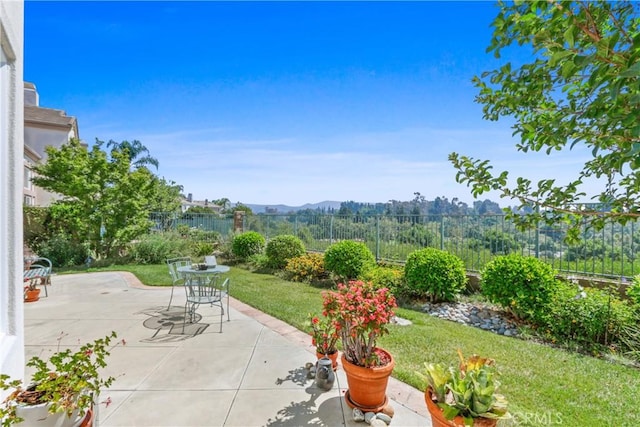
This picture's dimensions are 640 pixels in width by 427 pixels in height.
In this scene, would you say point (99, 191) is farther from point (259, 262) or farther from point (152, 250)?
point (259, 262)

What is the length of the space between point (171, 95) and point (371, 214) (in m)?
9.21

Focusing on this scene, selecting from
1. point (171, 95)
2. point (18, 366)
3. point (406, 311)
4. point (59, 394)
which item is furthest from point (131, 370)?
point (171, 95)

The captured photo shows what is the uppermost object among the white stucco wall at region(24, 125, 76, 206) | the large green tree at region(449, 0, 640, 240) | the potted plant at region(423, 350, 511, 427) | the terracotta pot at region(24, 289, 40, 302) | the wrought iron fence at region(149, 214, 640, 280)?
the white stucco wall at region(24, 125, 76, 206)

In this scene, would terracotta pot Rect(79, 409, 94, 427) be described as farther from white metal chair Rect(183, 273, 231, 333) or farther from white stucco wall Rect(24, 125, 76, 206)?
white stucco wall Rect(24, 125, 76, 206)

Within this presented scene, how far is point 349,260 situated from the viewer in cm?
806

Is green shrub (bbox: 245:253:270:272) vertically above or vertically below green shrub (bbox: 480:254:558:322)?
below

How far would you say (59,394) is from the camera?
1759 millimetres

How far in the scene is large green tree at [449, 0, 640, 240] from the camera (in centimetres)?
96

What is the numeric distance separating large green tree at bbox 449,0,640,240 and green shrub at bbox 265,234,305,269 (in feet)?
28.6

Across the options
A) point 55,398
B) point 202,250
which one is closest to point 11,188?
point 55,398

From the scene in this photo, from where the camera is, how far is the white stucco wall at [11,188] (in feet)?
7.33

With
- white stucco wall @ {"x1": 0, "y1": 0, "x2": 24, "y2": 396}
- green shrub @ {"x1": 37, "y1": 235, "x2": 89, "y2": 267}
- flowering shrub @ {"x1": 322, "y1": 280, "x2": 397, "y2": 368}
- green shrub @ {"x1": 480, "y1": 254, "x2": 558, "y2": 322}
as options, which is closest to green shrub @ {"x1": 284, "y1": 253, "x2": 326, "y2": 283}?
green shrub @ {"x1": 480, "y1": 254, "x2": 558, "y2": 322}

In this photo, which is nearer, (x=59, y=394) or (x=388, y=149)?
(x=59, y=394)

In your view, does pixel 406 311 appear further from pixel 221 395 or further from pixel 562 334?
pixel 221 395
